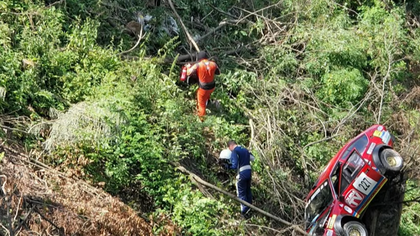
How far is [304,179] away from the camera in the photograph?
11.5 metres

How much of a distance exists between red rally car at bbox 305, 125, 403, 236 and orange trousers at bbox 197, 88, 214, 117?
8.54 feet

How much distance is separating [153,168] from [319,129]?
13.5ft

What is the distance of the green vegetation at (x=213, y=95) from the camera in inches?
376

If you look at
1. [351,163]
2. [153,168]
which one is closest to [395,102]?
[351,163]

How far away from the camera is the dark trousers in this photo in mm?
10117

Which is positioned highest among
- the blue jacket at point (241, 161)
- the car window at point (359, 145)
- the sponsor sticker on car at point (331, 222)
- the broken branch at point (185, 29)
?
the broken branch at point (185, 29)

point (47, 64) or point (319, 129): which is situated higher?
point (47, 64)

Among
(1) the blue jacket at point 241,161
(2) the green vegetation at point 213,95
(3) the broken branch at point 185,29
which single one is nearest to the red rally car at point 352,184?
(2) the green vegetation at point 213,95

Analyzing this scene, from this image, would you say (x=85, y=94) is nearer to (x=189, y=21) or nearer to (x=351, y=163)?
(x=189, y=21)

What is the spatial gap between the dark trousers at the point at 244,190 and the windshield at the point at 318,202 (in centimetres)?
105

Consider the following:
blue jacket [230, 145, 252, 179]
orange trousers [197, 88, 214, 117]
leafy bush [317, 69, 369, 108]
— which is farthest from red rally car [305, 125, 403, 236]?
leafy bush [317, 69, 369, 108]

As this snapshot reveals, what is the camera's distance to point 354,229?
30.6ft

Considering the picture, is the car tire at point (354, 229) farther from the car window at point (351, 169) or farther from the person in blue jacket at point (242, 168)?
the person in blue jacket at point (242, 168)

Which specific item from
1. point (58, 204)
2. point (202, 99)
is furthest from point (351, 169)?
point (58, 204)
